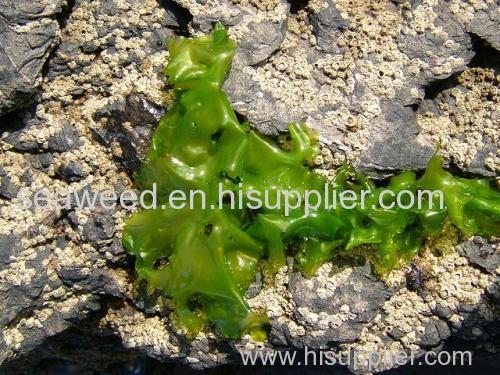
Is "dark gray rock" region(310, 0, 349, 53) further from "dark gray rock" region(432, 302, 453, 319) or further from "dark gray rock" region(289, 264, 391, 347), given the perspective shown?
"dark gray rock" region(432, 302, 453, 319)

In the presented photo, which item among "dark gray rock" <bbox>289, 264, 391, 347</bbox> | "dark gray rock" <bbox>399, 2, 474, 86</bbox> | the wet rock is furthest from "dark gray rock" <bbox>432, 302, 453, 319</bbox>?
the wet rock

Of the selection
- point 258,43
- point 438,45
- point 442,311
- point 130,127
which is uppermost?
point 438,45

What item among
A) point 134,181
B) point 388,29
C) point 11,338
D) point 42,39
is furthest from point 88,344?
point 388,29

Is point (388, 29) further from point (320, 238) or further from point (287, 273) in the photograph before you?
point (287, 273)

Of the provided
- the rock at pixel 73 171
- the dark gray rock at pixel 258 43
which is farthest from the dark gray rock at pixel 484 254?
the rock at pixel 73 171

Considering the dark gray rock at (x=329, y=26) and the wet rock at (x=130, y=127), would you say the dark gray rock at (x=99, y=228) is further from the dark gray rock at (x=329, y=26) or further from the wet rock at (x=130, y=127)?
the dark gray rock at (x=329, y=26)

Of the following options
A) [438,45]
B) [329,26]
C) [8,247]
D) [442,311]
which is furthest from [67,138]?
[442,311]

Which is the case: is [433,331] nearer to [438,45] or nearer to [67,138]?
[438,45]
